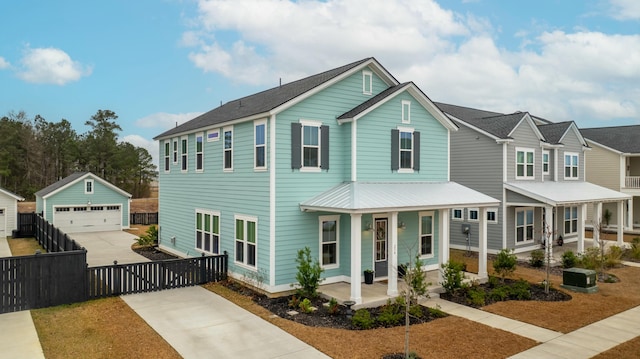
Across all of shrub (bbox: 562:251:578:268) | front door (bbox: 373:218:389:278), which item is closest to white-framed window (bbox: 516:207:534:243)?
shrub (bbox: 562:251:578:268)

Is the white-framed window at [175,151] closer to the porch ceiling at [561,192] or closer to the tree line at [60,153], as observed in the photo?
the porch ceiling at [561,192]

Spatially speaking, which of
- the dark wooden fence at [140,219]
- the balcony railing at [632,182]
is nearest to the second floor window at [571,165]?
the balcony railing at [632,182]

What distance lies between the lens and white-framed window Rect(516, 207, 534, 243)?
2166cm

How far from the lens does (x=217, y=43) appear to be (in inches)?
951

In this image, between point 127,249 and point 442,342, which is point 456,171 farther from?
point 127,249

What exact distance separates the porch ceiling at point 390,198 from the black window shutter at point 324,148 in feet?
2.86

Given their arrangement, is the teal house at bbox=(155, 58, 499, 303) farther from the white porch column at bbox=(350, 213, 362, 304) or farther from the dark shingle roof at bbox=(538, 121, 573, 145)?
the dark shingle roof at bbox=(538, 121, 573, 145)

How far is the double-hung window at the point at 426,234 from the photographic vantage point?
16.5 metres

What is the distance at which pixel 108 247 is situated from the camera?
2303cm

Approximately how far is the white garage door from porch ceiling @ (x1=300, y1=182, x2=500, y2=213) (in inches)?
935

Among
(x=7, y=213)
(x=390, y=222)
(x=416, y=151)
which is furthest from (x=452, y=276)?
(x=7, y=213)

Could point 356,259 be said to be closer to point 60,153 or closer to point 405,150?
point 405,150

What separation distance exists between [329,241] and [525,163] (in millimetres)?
13759

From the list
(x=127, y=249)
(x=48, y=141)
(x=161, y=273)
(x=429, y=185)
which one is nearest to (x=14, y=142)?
(x=48, y=141)
